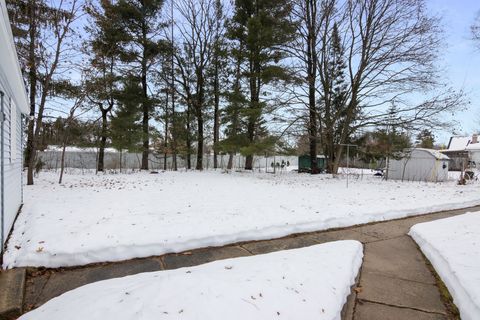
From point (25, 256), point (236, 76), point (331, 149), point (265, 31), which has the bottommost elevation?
point (25, 256)

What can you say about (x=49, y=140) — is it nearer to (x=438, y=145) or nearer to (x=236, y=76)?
(x=236, y=76)

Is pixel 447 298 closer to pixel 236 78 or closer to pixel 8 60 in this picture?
pixel 8 60

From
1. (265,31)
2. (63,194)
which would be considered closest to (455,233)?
(63,194)

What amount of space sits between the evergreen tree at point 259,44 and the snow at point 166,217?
5449mm

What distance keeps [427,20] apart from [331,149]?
7.09 meters

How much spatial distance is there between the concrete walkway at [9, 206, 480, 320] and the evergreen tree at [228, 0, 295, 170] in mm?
7943

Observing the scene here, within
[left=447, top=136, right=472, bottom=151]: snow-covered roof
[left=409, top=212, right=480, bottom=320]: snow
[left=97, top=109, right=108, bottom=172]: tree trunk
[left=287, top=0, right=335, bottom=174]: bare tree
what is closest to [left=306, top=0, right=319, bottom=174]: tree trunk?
[left=287, top=0, right=335, bottom=174]: bare tree

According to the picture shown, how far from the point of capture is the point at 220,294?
2.32 metres

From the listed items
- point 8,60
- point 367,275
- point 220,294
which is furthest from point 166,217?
point 367,275

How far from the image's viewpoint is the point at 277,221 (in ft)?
16.5

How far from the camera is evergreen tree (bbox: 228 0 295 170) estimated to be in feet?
41.1

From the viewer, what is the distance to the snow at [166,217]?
11.7 ft

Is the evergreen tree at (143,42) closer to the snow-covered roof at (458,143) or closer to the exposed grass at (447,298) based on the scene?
the exposed grass at (447,298)

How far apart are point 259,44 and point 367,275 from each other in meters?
11.8
